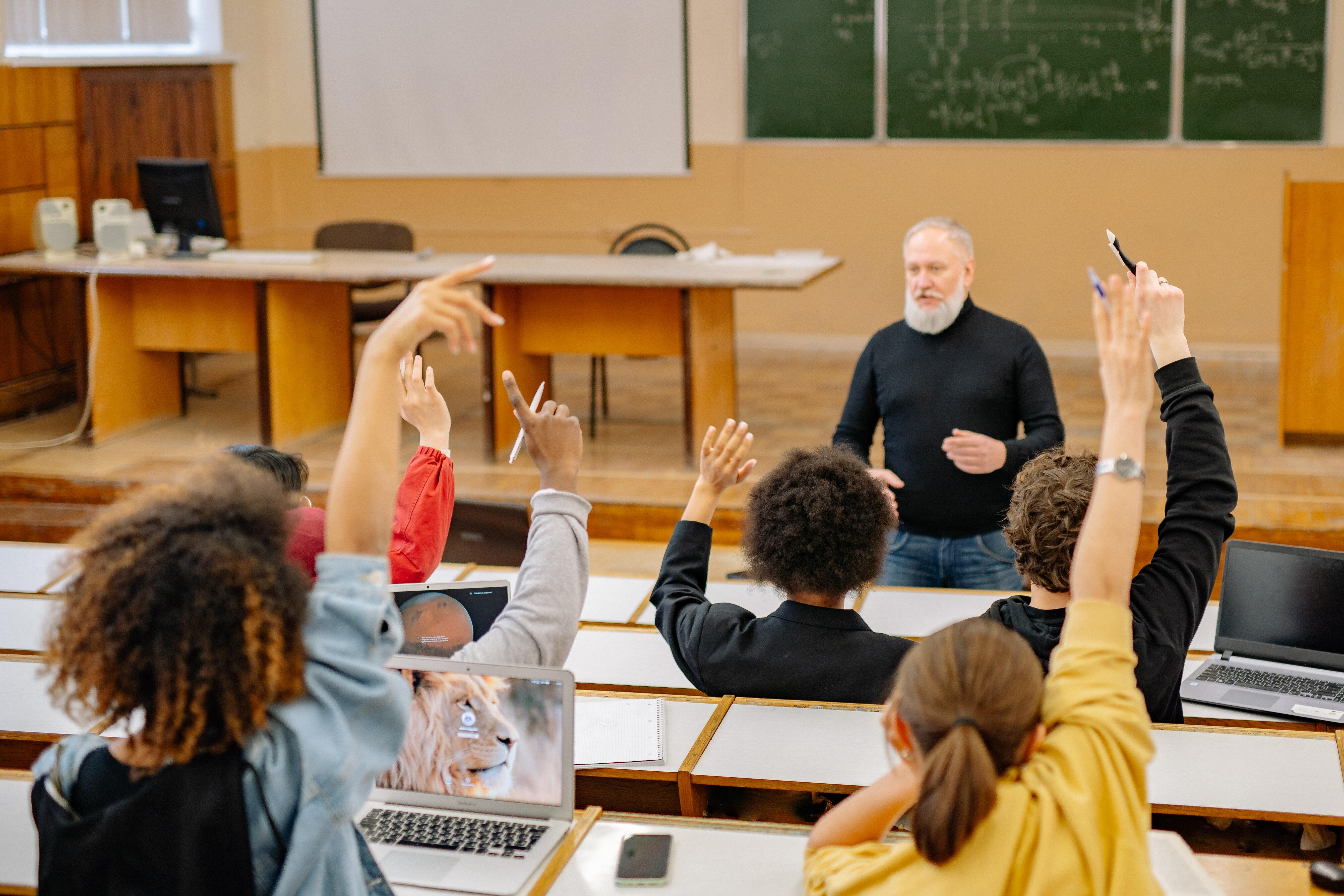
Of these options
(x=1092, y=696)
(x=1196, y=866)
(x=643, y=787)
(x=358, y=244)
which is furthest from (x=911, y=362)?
(x=358, y=244)

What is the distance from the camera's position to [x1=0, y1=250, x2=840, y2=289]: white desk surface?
4758 millimetres

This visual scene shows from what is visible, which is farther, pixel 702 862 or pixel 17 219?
pixel 17 219

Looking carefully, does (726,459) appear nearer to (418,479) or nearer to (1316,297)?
(418,479)

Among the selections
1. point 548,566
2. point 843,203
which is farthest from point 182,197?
point 548,566

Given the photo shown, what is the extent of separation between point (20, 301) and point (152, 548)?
202 inches

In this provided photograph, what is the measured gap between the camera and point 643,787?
1.98 meters

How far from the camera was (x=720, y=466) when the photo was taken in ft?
6.49

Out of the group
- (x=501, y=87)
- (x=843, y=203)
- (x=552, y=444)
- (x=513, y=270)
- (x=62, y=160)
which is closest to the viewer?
(x=552, y=444)

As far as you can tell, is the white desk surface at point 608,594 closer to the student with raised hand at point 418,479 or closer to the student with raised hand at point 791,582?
the student with raised hand at point 418,479

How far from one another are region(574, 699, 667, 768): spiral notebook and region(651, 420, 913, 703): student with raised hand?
112mm

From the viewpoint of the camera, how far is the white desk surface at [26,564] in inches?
116

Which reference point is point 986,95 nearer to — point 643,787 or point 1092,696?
point 643,787

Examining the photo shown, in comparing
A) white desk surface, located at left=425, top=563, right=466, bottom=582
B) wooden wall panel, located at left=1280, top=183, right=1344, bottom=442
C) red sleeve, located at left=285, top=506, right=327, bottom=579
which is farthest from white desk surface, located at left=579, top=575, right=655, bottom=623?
wooden wall panel, located at left=1280, top=183, right=1344, bottom=442

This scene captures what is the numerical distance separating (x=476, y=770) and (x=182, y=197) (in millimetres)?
4435
